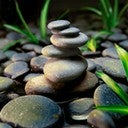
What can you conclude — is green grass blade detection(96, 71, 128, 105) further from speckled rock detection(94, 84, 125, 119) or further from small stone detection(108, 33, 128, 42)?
small stone detection(108, 33, 128, 42)

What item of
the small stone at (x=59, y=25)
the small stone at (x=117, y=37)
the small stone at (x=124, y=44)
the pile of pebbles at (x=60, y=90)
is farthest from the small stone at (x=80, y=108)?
the small stone at (x=117, y=37)

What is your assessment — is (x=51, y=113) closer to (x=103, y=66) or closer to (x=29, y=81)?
(x=29, y=81)

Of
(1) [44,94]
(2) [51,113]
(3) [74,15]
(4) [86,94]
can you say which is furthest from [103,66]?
(3) [74,15]

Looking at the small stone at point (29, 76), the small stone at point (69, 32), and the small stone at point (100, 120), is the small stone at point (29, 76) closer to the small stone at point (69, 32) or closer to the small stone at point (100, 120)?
the small stone at point (69, 32)

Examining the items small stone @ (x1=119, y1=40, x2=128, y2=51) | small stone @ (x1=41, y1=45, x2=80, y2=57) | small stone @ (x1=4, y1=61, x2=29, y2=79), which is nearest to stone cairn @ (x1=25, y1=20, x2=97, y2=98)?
small stone @ (x1=41, y1=45, x2=80, y2=57)

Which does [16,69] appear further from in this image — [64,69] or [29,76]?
[64,69]
